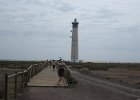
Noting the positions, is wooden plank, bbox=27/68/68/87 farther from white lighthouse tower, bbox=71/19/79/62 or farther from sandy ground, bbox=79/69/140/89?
white lighthouse tower, bbox=71/19/79/62

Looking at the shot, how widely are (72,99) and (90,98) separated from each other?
112 centimetres

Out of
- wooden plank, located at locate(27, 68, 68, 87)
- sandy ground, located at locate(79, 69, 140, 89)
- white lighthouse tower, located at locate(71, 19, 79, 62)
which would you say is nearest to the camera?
wooden plank, located at locate(27, 68, 68, 87)

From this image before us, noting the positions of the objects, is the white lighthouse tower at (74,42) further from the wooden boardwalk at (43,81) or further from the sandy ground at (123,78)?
the wooden boardwalk at (43,81)

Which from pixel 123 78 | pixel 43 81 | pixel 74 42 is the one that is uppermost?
pixel 74 42

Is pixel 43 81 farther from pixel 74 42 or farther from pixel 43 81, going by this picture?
pixel 74 42

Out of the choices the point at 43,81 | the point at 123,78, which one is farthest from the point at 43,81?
the point at 123,78

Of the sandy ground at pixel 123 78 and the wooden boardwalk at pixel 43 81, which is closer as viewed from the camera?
the wooden boardwalk at pixel 43 81

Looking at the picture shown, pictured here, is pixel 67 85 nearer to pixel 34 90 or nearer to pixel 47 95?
pixel 34 90

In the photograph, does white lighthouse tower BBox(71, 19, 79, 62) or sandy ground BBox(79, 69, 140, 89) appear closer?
sandy ground BBox(79, 69, 140, 89)

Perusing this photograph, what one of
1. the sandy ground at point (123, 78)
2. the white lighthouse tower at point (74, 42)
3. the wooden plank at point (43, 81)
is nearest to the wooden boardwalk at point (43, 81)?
the wooden plank at point (43, 81)

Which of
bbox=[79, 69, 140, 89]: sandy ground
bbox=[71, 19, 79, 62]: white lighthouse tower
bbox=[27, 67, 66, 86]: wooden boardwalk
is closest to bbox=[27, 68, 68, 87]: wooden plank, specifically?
bbox=[27, 67, 66, 86]: wooden boardwalk

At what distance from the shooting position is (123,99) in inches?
755

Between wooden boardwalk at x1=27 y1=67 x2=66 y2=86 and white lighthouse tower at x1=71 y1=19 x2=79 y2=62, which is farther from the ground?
white lighthouse tower at x1=71 y1=19 x2=79 y2=62

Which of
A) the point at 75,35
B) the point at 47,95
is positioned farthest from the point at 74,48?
the point at 47,95
